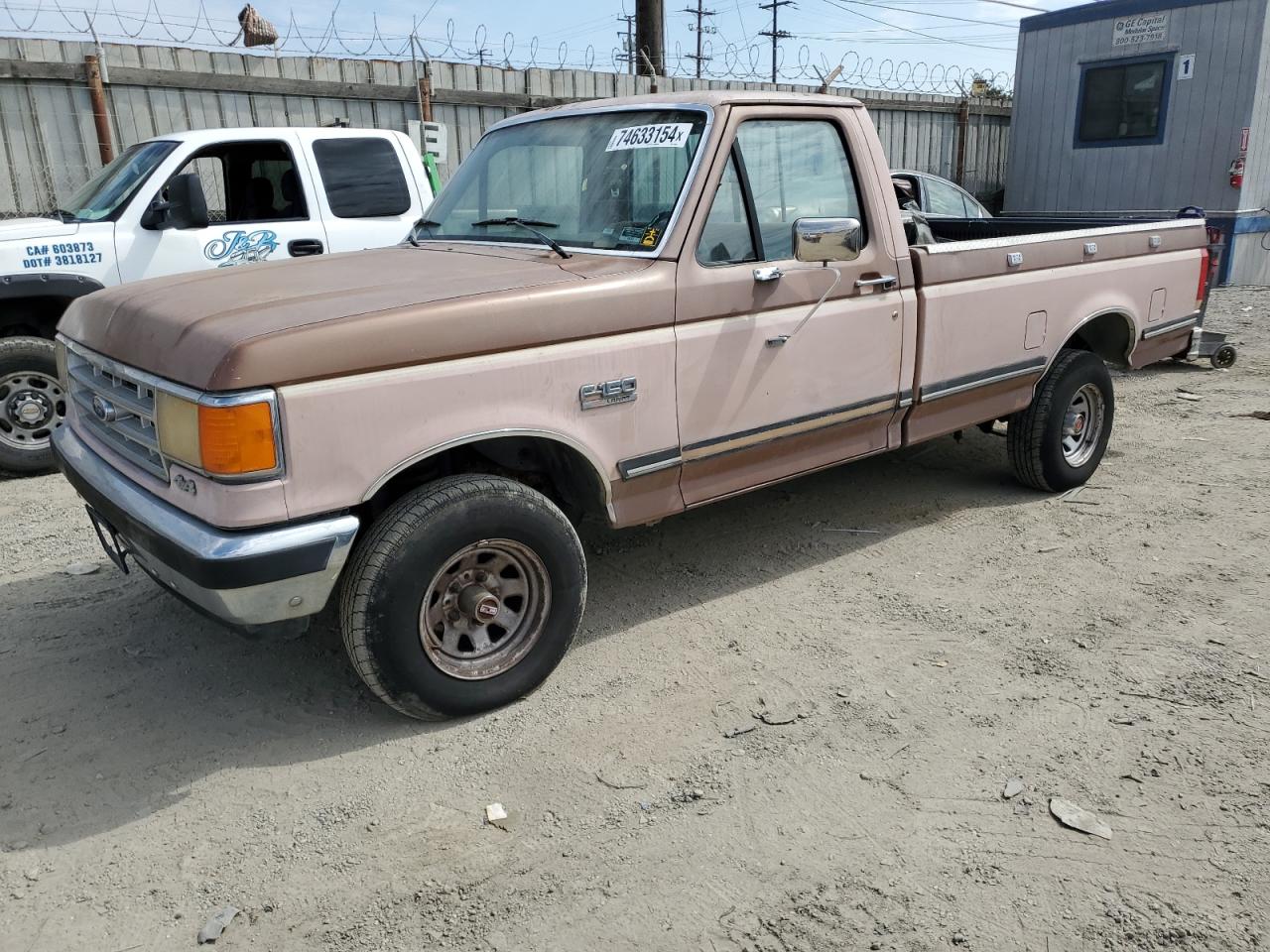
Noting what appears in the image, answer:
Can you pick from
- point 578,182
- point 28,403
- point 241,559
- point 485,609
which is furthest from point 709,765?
point 28,403

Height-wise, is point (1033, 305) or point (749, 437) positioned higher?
point (1033, 305)

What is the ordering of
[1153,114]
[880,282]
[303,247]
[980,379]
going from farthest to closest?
[1153,114]
[303,247]
[980,379]
[880,282]

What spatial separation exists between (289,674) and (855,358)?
2.62 meters

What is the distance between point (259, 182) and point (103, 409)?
398cm

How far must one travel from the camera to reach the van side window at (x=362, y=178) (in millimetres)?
6980

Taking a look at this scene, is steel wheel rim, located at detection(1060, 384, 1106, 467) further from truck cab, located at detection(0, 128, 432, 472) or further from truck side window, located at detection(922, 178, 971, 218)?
truck side window, located at detection(922, 178, 971, 218)

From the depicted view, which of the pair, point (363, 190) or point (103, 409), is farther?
point (363, 190)

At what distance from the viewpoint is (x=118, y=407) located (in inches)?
132

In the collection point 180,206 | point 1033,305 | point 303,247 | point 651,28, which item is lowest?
point 1033,305

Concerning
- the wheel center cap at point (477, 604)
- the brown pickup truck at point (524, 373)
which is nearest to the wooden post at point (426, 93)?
the brown pickup truck at point (524, 373)

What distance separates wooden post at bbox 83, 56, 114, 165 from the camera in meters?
9.06

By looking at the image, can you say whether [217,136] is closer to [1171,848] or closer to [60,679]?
[60,679]

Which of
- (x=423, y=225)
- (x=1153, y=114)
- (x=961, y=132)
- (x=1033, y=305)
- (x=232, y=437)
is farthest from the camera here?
(x=961, y=132)

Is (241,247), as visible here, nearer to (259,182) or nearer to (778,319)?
(259,182)
